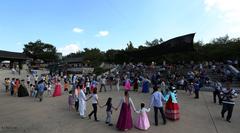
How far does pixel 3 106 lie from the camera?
12625mm

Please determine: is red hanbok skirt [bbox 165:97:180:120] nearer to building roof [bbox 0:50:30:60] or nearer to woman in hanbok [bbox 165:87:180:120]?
woman in hanbok [bbox 165:87:180:120]

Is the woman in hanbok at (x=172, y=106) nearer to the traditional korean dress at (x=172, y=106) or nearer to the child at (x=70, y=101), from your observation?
the traditional korean dress at (x=172, y=106)

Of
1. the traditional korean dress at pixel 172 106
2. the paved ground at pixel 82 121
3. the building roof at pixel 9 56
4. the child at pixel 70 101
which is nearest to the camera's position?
the paved ground at pixel 82 121

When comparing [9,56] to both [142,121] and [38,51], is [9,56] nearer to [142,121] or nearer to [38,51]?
[38,51]

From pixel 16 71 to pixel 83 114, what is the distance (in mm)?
30579

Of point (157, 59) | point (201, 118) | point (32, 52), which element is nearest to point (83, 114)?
point (201, 118)


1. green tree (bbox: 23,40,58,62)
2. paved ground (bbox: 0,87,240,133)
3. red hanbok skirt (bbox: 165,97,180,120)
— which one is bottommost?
paved ground (bbox: 0,87,240,133)

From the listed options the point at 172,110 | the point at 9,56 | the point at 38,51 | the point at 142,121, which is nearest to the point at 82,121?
the point at 142,121

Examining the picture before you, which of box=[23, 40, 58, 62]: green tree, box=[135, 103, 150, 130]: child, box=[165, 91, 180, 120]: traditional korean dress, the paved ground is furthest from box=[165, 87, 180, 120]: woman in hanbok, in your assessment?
box=[23, 40, 58, 62]: green tree

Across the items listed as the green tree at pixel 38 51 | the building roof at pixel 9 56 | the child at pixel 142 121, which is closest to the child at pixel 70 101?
the child at pixel 142 121

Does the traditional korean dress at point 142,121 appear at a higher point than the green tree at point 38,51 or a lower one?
lower

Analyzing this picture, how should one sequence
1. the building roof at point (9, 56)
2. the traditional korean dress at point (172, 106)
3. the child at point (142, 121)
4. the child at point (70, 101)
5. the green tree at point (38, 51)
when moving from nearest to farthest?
the child at point (142, 121)
the traditional korean dress at point (172, 106)
the child at point (70, 101)
the building roof at point (9, 56)
the green tree at point (38, 51)

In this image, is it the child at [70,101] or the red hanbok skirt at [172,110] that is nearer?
the red hanbok skirt at [172,110]

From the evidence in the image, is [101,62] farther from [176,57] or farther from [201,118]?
[201,118]
